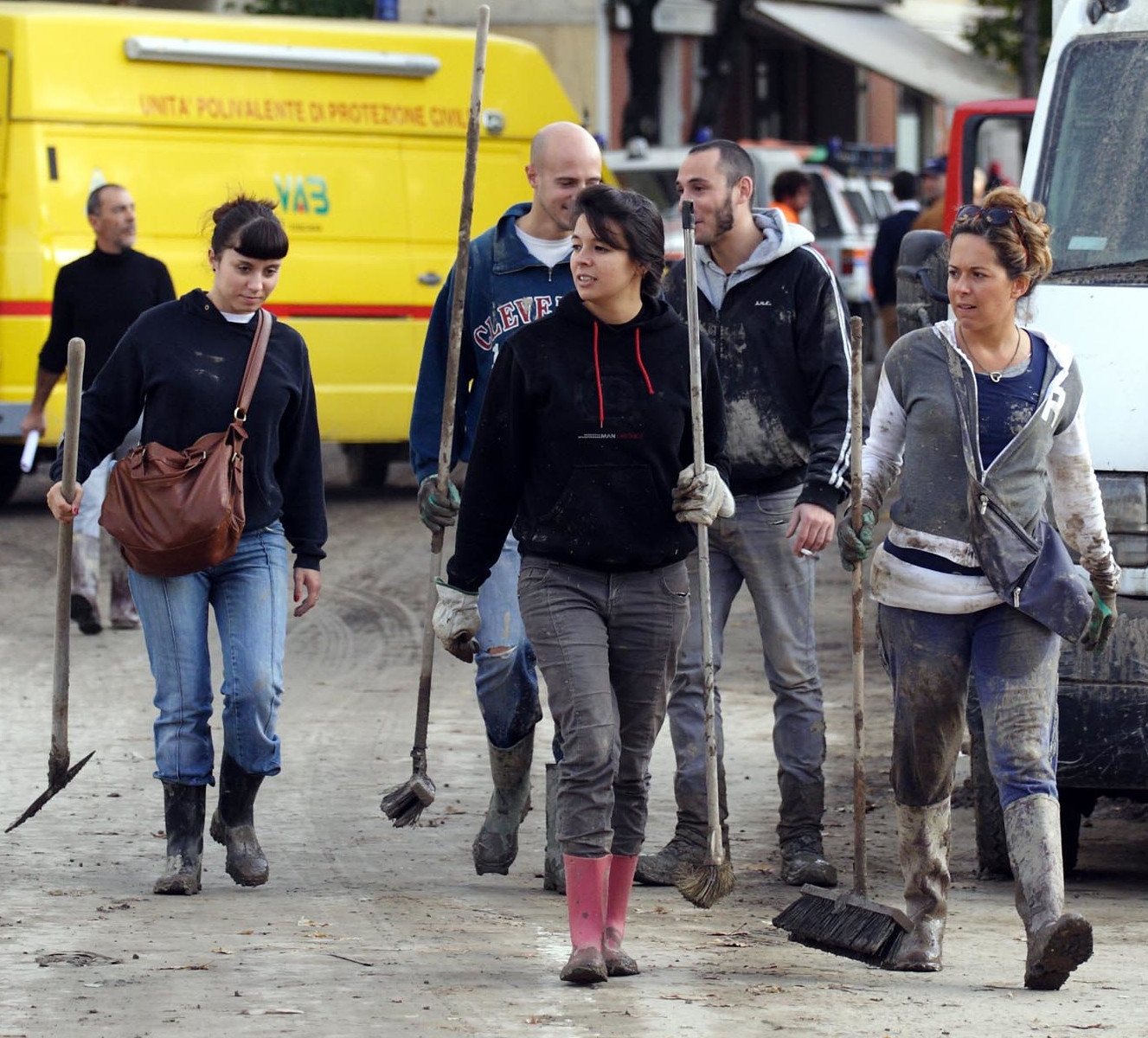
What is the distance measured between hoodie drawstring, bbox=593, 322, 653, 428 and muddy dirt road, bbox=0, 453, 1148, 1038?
1250mm

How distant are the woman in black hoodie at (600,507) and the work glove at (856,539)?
404mm

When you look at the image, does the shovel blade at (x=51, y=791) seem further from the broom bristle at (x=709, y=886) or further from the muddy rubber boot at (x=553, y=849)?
the broom bristle at (x=709, y=886)

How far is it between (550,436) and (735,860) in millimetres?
1982

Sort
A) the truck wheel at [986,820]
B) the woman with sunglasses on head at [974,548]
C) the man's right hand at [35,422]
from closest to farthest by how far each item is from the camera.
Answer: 1. the woman with sunglasses on head at [974,548]
2. the truck wheel at [986,820]
3. the man's right hand at [35,422]

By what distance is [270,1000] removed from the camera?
16.9ft

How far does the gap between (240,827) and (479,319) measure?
4.93ft

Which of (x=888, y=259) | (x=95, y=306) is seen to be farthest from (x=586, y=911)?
(x=888, y=259)

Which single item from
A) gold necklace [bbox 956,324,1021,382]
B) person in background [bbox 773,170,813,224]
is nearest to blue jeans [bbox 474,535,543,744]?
gold necklace [bbox 956,324,1021,382]

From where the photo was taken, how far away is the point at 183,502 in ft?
20.1

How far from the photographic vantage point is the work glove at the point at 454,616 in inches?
225

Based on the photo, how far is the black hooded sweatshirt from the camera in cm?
540

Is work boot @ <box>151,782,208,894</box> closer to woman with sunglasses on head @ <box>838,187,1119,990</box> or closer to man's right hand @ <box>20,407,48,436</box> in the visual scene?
woman with sunglasses on head @ <box>838,187,1119,990</box>

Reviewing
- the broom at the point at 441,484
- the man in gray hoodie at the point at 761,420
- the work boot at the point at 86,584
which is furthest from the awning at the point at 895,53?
the broom at the point at 441,484

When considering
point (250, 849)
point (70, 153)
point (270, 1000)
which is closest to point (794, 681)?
point (250, 849)
